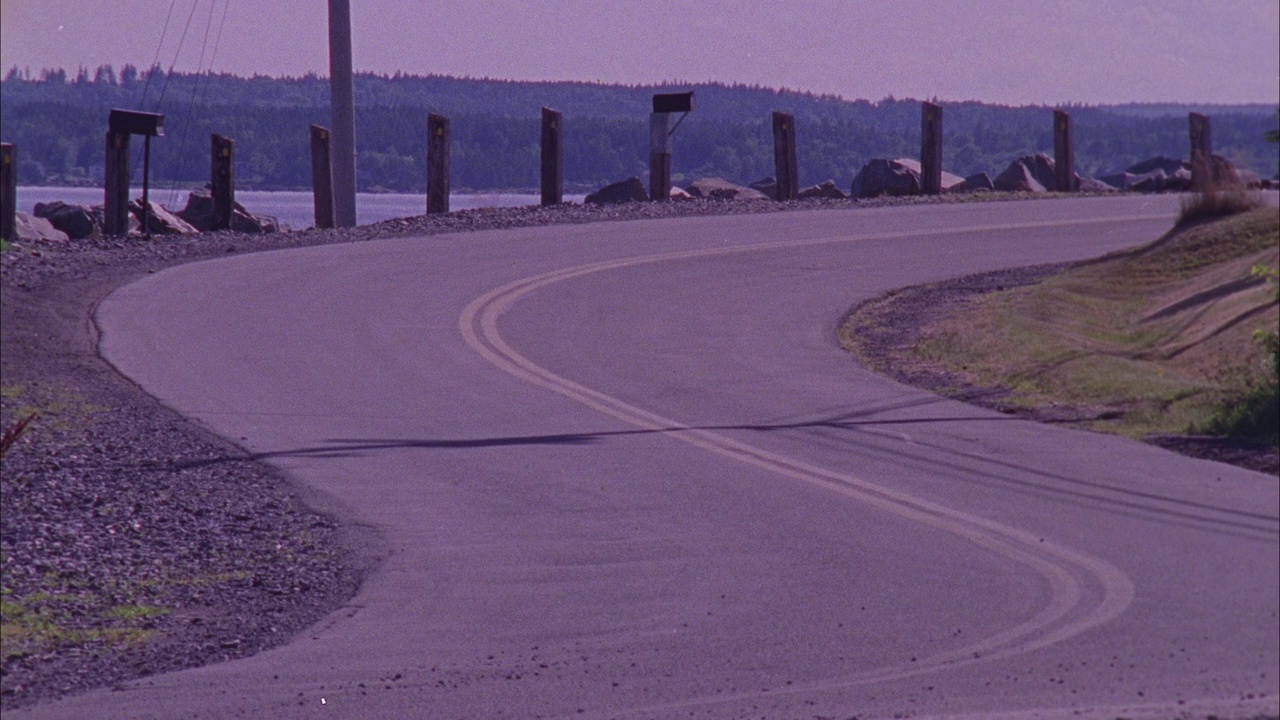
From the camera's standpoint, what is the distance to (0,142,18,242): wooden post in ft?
68.6

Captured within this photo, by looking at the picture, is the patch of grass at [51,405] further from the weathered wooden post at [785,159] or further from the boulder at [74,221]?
the weathered wooden post at [785,159]

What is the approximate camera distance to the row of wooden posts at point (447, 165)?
75.0 feet

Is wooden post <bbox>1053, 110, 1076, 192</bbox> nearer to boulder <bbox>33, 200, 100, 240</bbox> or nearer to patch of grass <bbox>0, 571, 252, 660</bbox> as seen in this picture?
boulder <bbox>33, 200, 100, 240</bbox>

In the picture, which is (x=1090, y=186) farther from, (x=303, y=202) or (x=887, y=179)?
(x=303, y=202)

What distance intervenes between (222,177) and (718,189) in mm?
13507

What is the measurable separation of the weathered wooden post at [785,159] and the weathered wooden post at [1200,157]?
837 centimetres

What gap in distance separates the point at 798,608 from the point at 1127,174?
119 feet

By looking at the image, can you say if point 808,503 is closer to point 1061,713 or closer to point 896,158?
point 1061,713

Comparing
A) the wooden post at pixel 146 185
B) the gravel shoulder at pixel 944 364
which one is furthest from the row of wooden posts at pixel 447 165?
the gravel shoulder at pixel 944 364

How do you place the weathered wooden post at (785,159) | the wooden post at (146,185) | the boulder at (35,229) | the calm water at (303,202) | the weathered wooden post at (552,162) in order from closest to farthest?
1. the boulder at (35,229)
2. the wooden post at (146,185)
3. the weathered wooden post at (552,162)
4. the calm water at (303,202)
5. the weathered wooden post at (785,159)

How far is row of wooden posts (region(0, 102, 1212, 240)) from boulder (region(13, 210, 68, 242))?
2.61ft

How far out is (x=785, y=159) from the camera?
31344mm

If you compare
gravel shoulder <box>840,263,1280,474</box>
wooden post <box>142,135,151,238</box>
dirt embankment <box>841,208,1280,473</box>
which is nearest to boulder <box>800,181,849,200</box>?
gravel shoulder <box>840,263,1280,474</box>

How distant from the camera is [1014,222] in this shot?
26.8m
